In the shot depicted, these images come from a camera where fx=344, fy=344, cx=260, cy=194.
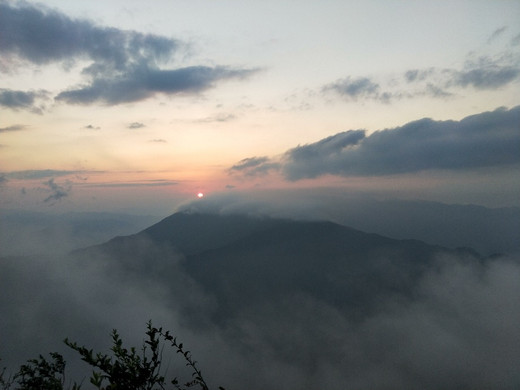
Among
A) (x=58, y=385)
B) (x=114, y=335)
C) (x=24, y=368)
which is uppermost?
(x=114, y=335)

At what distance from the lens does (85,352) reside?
1012 cm

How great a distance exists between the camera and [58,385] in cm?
1065

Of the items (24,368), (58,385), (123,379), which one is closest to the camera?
(123,379)

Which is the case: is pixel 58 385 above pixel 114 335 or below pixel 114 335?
below

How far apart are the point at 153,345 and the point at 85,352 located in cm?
191

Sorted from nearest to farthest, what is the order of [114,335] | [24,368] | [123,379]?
[123,379] → [114,335] → [24,368]

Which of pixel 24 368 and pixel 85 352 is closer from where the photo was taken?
pixel 85 352

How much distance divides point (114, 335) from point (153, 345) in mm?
2188

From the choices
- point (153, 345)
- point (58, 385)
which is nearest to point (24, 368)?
point (58, 385)

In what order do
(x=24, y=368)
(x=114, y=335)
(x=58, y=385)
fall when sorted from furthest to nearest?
1. (x=24, y=368)
2. (x=114, y=335)
3. (x=58, y=385)

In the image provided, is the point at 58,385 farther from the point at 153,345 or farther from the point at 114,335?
the point at 153,345

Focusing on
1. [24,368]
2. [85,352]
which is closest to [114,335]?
[85,352]

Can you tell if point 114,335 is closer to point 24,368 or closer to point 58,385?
point 58,385

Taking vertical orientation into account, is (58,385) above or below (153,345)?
below
